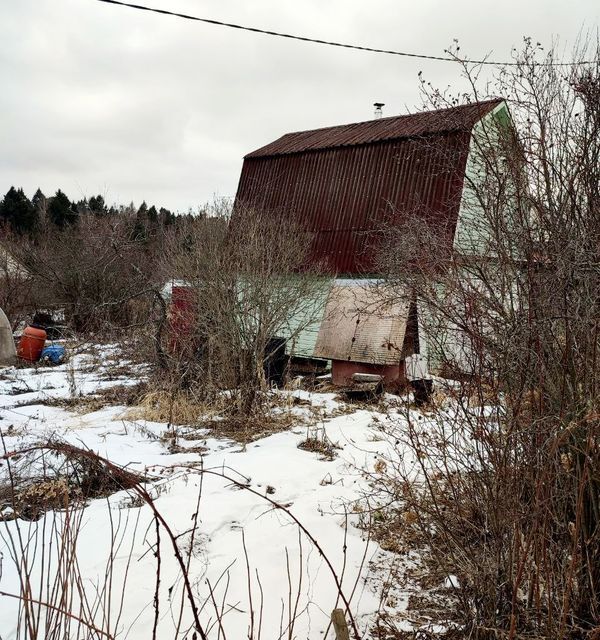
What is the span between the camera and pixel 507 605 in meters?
2.67

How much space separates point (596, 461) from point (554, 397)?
13.6 inches

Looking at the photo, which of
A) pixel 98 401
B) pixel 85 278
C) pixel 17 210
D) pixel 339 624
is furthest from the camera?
pixel 17 210

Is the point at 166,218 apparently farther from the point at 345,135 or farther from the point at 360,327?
the point at 360,327

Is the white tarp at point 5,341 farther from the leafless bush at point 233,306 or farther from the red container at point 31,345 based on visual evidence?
the red container at point 31,345

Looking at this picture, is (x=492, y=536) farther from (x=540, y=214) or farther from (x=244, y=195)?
(x=244, y=195)

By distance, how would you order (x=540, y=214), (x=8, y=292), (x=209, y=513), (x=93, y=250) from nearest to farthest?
1. (x=540, y=214)
2. (x=209, y=513)
3. (x=8, y=292)
4. (x=93, y=250)

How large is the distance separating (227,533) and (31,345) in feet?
37.4

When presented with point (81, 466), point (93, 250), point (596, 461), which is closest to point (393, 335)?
point (81, 466)

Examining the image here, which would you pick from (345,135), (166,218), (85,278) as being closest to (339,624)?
(345,135)

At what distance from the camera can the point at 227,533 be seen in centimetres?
409

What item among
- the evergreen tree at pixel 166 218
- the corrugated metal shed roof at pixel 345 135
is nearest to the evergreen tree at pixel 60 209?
the evergreen tree at pixel 166 218

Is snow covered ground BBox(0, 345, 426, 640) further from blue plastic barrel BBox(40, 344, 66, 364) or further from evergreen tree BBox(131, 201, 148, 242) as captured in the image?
evergreen tree BBox(131, 201, 148, 242)

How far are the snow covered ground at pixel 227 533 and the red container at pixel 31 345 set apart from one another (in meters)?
5.70

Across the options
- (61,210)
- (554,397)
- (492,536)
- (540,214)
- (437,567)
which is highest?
(61,210)
